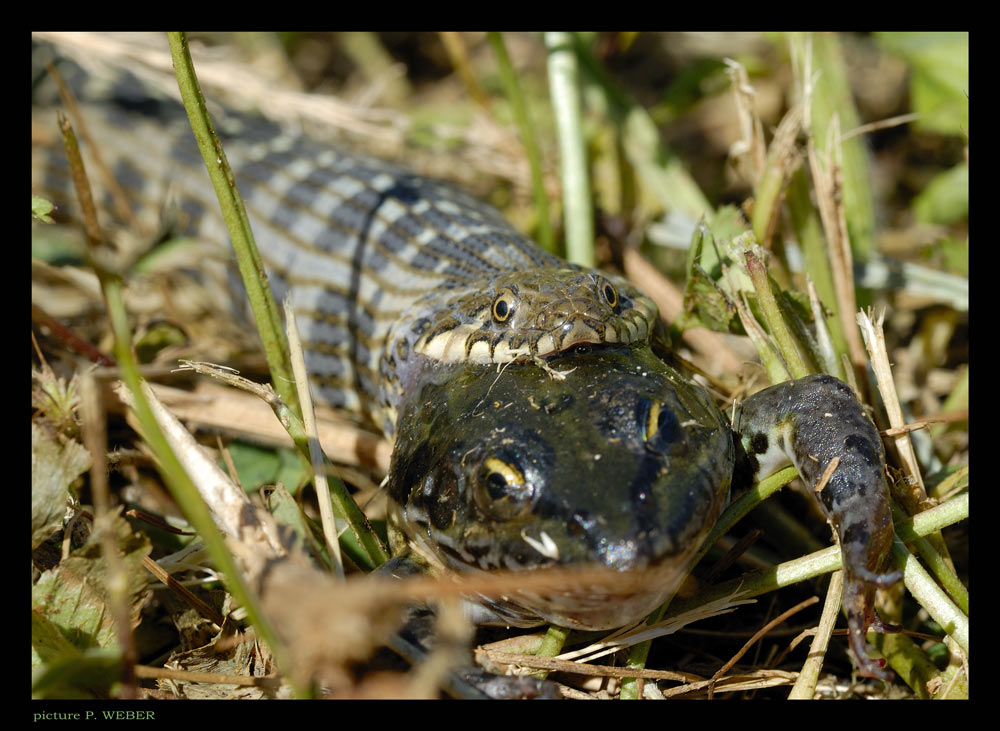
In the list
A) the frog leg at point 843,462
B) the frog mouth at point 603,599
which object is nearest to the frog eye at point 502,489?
the frog mouth at point 603,599

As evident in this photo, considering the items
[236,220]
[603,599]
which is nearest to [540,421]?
[603,599]

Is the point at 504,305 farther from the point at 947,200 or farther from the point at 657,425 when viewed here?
the point at 947,200

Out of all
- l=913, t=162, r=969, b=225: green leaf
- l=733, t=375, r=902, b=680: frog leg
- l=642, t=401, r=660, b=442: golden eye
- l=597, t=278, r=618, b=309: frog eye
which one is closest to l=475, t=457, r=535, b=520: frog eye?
l=642, t=401, r=660, b=442: golden eye
